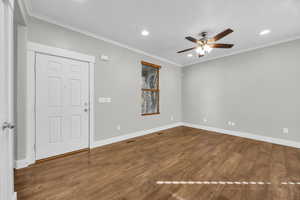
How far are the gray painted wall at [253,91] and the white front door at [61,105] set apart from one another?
13.1 ft

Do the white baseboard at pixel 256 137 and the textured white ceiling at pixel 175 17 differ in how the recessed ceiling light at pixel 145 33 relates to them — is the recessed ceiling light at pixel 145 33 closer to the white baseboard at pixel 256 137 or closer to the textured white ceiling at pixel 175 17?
the textured white ceiling at pixel 175 17

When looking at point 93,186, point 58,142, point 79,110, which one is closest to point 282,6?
point 93,186

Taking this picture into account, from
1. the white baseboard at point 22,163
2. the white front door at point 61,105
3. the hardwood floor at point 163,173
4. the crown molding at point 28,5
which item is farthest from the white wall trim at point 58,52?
the hardwood floor at point 163,173

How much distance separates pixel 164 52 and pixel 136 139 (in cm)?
288

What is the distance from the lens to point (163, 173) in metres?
1.88

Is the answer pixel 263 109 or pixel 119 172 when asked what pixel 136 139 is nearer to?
pixel 119 172

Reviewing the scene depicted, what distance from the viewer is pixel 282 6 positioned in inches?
74.5

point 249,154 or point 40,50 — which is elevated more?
point 40,50

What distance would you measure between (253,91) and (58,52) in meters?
5.01

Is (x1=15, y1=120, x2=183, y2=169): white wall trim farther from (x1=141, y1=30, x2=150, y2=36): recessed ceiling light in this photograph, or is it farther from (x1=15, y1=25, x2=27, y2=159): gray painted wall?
(x1=141, y1=30, x2=150, y2=36): recessed ceiling light

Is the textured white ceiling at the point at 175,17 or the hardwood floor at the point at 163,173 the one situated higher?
the textured white ceiling at the point at 175,17

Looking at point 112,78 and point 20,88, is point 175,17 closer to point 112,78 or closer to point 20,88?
point 112,78
